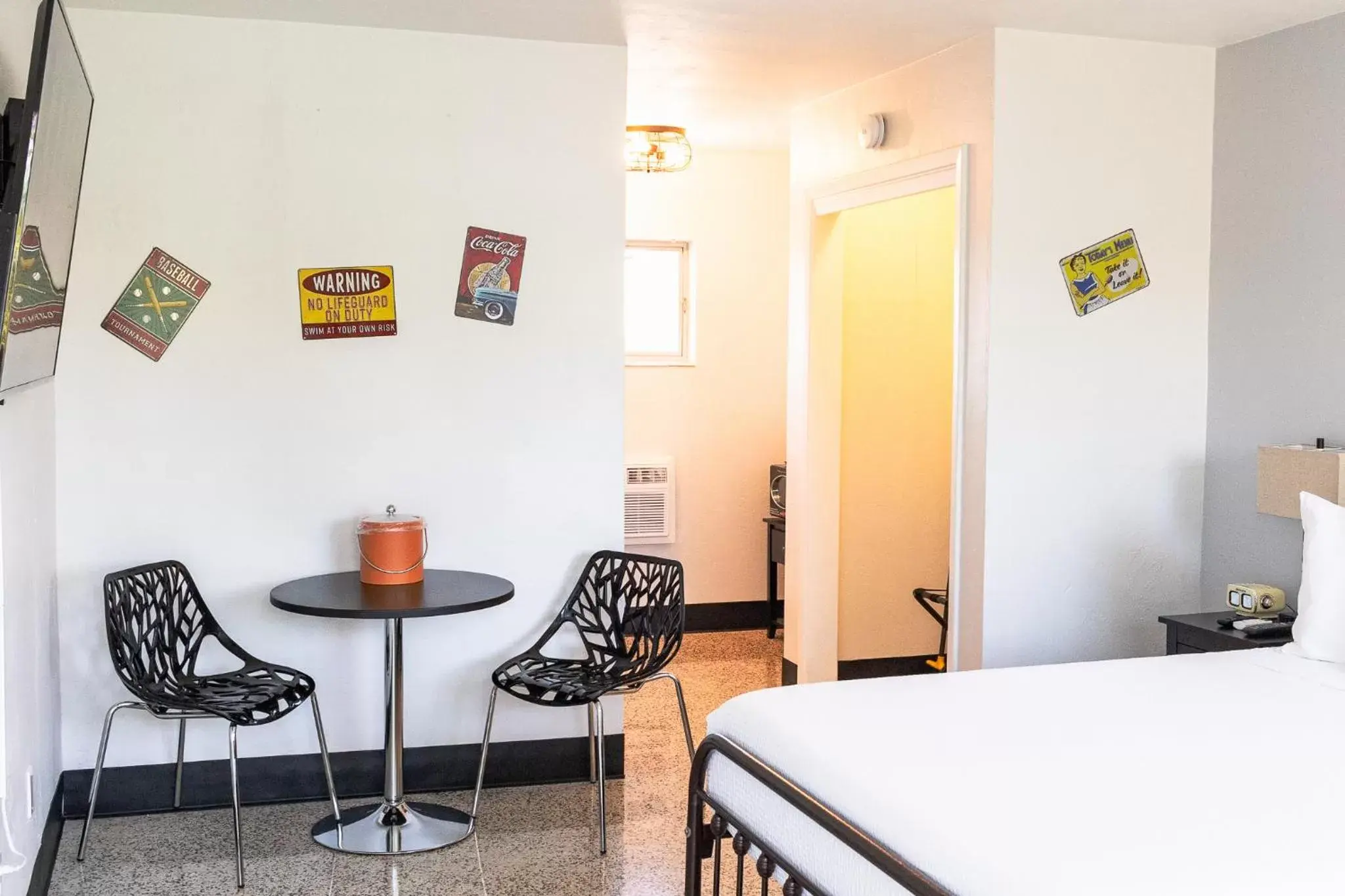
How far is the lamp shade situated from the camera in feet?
11.8

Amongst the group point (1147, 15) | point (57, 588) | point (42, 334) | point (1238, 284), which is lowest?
point (57, 588)

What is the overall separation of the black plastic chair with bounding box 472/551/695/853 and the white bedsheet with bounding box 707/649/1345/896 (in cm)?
98

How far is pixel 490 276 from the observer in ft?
13.6

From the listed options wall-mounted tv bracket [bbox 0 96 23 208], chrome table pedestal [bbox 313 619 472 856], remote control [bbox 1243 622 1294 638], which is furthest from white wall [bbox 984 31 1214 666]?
wall-mounted tv bracket [bbox 0 96 23 208]

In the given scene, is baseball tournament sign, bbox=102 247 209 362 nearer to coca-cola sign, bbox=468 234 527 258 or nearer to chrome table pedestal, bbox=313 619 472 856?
coca-cola sign, bbox=468 234 527 258

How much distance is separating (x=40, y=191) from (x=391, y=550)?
1.69 metres

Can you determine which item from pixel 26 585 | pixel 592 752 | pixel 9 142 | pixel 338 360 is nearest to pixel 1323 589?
pixel 592 752

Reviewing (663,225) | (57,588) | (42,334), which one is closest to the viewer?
(42,334)

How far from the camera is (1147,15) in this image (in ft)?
12.8

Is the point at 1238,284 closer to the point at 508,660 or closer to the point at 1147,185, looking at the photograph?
the point at 1147,185

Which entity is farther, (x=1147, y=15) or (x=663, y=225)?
(x=663, y=225)

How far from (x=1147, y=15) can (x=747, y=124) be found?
220 cm

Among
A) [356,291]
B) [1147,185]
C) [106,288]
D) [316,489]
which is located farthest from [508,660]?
[1147,185]

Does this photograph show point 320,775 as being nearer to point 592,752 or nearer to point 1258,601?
point 592,752
